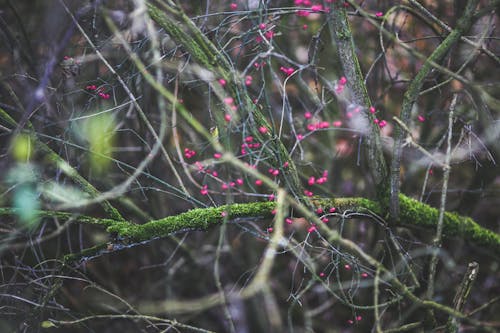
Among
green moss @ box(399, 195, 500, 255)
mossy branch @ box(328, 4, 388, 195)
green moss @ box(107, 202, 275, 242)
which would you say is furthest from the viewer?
green moss @ box(399, 195, 500, 255)

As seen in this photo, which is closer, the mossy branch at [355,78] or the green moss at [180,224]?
the mossy branch at [355,78]

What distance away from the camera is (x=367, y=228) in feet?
13.4

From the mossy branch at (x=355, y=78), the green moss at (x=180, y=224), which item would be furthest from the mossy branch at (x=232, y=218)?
the mossy branch at (x=355, y=78)

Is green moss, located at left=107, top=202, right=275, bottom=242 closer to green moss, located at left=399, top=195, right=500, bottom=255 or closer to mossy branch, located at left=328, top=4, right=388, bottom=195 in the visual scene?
mossy branch, located at left=328, top=4, right=388, bottom=195

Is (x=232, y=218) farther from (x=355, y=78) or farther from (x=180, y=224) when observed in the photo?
(x=355, y=78)

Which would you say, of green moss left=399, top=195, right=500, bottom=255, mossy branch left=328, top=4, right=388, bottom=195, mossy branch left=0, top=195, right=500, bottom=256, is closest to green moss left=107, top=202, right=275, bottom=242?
mossy branch left=0, top=195, right=500, bottom=256

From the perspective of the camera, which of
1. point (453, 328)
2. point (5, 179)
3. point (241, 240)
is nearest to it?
point (453, 328)

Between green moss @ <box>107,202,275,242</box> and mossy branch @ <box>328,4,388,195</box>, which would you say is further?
green moss @ <box>107,202,275,242</box>

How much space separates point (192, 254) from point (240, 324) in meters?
0.77

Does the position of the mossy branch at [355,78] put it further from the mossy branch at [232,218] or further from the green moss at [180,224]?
the green moss at [180,224]

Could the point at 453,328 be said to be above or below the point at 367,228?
above

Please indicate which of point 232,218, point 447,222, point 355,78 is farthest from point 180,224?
point 447,222

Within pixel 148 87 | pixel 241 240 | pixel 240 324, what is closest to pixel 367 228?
pixel 241 240

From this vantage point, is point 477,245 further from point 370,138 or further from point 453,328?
point 370,138
